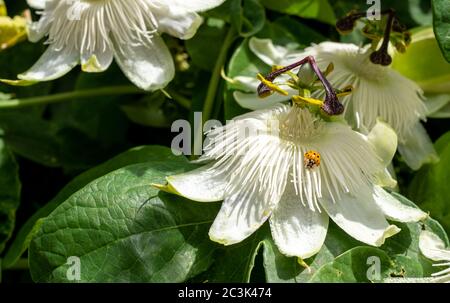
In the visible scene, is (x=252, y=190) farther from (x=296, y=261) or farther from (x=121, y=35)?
(x=121, y=35)

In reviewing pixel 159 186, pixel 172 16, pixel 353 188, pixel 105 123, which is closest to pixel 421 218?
pixel 353 188

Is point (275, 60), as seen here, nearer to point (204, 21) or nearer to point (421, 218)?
point (204, 21)

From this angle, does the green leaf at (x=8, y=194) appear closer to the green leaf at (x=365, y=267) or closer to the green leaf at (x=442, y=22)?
the green leaf at (x=365, y=267)

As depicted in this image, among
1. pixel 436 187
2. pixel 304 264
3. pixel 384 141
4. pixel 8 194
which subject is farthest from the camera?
pixel 8 194

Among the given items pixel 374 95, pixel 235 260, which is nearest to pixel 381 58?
pixel 374 95

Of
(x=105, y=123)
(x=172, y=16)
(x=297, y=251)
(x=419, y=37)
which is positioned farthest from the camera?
(x=105, y=123)

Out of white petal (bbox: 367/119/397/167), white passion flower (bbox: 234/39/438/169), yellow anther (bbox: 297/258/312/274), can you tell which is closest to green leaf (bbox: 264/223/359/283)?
yellow anther (bbox: 297/258/312/274)

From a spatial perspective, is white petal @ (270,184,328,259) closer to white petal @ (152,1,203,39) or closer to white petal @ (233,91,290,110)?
white petal @ (233,91,290,110)
